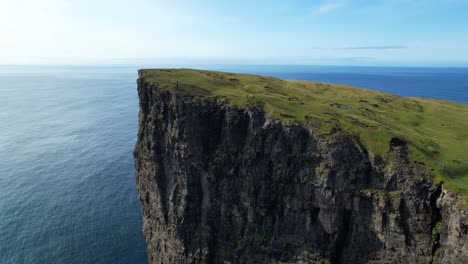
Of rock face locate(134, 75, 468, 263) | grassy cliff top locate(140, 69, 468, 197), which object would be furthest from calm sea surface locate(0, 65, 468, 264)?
grassy cliff top locate(140, 69, 468, 197)

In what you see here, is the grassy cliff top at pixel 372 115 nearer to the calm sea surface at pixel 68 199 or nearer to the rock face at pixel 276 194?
the rock face at pixel 276 194

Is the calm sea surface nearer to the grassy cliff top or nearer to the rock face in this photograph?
the rock face

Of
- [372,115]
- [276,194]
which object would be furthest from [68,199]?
[372,115]

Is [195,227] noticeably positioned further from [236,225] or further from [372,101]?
[372,101]

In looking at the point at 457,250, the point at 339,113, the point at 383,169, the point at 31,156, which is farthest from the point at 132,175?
the point at 457,250

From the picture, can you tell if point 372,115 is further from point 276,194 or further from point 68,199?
point 68,199
